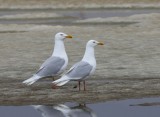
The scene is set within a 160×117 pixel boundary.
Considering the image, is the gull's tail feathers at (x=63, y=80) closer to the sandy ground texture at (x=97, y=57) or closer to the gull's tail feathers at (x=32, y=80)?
the sandy ground texture at (x=97, y=57)

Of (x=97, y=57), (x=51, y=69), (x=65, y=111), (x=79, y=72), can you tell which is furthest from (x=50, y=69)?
(x=97, y=57)

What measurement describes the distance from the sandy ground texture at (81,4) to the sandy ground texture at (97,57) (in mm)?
12255

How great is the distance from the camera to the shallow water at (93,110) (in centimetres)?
1438

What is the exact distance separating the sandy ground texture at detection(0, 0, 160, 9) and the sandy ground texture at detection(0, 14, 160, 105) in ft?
40.2

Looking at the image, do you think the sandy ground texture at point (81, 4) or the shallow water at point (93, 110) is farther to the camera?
the sandy ground texture at point (81, 4)

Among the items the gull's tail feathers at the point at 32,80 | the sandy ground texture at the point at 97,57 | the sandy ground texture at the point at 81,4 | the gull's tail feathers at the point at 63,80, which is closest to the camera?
the gull's tail feathers at the point at 63,80

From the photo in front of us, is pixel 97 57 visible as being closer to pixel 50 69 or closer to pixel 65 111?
pixel 50 69

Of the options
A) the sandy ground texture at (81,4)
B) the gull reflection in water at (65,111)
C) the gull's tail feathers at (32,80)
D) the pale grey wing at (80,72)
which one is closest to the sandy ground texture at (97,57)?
the gull's tail feathers at (32,80)

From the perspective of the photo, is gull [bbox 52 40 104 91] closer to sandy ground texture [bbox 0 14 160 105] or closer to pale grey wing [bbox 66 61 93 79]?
pale grey wing [bbox 66 61 93 79]

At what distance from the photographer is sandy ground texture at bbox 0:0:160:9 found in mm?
49625

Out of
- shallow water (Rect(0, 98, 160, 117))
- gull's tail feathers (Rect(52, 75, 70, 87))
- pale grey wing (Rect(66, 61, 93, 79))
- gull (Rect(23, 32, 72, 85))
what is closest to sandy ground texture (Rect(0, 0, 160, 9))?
gull (Rect(23, 32, 72, 85))

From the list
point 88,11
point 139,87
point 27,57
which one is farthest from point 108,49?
point 88,11

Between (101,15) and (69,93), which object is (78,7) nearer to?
(101,15)

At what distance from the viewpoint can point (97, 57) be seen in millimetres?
23234
